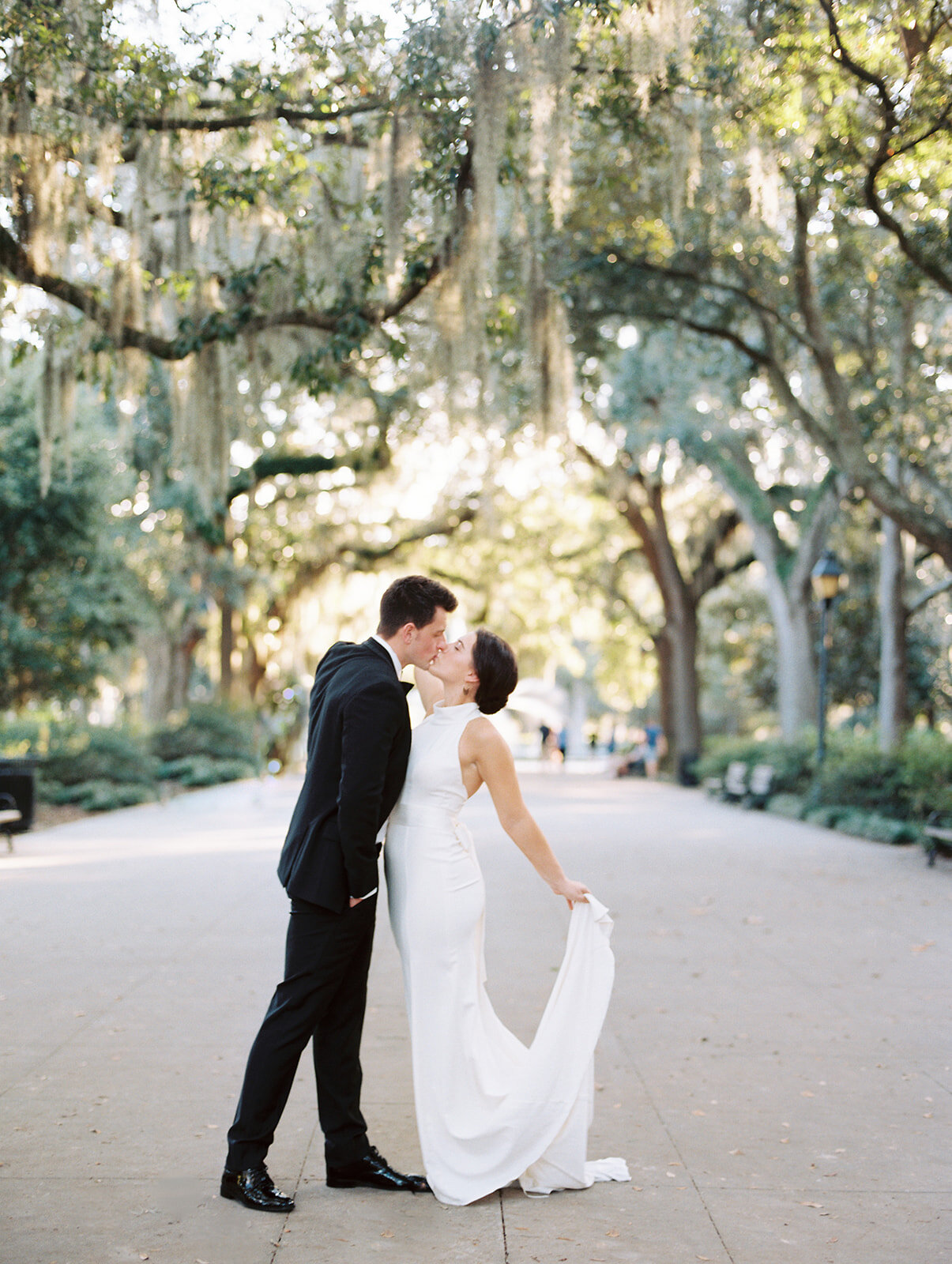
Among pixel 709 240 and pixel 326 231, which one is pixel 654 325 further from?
pixel 326 231

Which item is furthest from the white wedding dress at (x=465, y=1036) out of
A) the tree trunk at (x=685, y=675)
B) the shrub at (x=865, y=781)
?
the tree trunk at (x=685, y=675)

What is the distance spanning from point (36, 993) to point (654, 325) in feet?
41.5

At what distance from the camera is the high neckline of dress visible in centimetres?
403

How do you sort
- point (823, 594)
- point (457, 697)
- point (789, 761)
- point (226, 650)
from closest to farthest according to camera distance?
point (457, 697) < point (823, 594) < point (789, 761) < point (226, 650)

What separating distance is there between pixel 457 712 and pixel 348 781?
0.49m

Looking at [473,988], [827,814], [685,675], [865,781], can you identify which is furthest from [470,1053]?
[685,675]

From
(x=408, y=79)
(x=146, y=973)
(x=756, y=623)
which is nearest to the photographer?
(x=146, y=973)

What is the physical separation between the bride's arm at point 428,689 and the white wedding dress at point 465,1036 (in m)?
0.36

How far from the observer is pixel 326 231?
10.5 m

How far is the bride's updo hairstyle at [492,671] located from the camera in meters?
4.05

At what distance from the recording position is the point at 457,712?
13.3ft

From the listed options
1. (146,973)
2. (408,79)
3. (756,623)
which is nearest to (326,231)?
(408,79)

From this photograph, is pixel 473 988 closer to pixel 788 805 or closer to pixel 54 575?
→ pixel 788 805

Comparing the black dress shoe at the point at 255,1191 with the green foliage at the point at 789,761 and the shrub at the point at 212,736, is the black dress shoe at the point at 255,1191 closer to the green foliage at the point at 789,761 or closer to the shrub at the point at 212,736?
the green foliage at the point at 789,761
